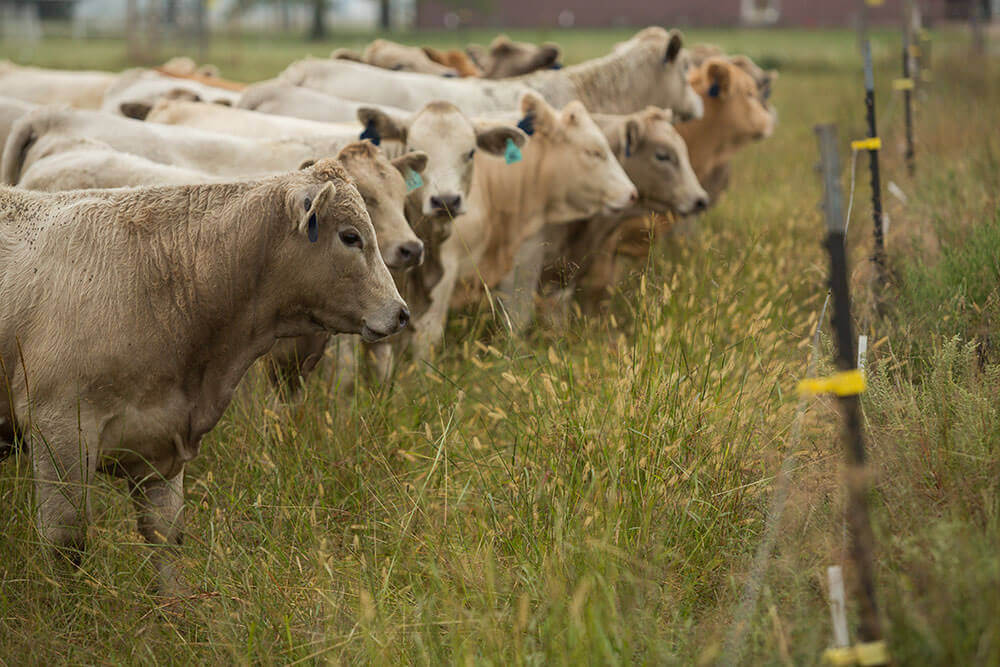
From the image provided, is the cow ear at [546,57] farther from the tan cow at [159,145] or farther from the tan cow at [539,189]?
the tan cow at [159,145]

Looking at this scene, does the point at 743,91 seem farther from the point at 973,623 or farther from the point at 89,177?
the point at 973,623

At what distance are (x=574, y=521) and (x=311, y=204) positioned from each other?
1.37 meters

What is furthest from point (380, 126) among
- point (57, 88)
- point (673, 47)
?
point (57, 88)

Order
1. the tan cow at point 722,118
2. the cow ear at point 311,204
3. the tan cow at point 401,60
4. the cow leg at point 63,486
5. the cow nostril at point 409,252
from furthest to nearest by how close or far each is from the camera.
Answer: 1. the tan cow at point 401,60
2. the tan cow at point 722,118
3. the cow nostril at point 409,252
4. the cow ear at point 311,204
5. the cow leg at point 63,486

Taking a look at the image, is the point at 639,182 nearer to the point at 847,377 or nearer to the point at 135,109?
the point at 135,109

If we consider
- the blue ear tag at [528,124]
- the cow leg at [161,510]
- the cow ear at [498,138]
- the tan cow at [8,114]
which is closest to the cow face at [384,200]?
the cow ear at [498,138]

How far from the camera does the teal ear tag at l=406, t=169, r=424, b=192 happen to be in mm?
5480

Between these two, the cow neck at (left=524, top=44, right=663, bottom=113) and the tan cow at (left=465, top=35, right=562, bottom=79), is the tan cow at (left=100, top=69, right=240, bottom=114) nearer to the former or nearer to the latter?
the cow neck at (left=524, top=44, right=663, bottom=113)

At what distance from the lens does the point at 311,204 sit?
378cm

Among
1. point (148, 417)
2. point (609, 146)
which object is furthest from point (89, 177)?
point (609, 146)

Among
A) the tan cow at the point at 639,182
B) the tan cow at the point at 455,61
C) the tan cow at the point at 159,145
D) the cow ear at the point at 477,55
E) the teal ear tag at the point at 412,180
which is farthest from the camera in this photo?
the cow ear at the point at 477,55

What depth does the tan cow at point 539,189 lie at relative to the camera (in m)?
6.97

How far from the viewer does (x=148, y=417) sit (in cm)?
375

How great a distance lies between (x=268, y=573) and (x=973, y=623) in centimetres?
208
